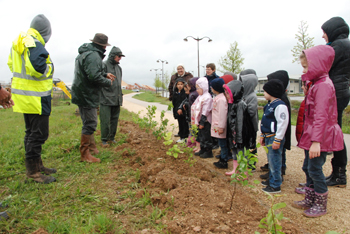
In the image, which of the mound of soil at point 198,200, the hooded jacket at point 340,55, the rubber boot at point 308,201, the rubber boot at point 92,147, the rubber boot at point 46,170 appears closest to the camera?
the mound of soil at point 198,200

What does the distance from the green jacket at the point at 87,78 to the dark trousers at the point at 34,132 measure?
968mm

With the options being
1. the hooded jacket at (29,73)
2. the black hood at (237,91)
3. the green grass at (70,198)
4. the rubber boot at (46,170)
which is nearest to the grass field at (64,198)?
the green grass at (70,198)

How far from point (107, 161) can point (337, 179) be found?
3749mm

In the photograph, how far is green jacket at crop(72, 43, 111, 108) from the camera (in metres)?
4.20

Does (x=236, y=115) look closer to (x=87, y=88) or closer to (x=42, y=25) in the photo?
(x=87, y=88)

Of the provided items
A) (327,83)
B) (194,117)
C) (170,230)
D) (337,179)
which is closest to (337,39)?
(327,83)

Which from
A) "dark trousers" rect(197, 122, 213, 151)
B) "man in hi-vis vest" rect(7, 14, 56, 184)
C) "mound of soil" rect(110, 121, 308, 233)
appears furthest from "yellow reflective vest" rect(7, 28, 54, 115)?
"dark trousers" rect(197, 122, 213, 151)

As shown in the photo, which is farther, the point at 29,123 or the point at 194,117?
the point at 194,117

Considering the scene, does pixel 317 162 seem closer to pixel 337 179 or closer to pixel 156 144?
pixel 337 179

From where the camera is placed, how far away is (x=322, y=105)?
8.19ft

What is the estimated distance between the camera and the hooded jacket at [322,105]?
2.49 m

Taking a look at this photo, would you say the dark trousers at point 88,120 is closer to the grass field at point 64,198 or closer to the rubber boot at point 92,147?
the rubber boot at point 92,147

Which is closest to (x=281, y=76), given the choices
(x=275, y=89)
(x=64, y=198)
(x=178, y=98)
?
(x=275, y=89)

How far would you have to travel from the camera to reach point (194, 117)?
17.0 feet
